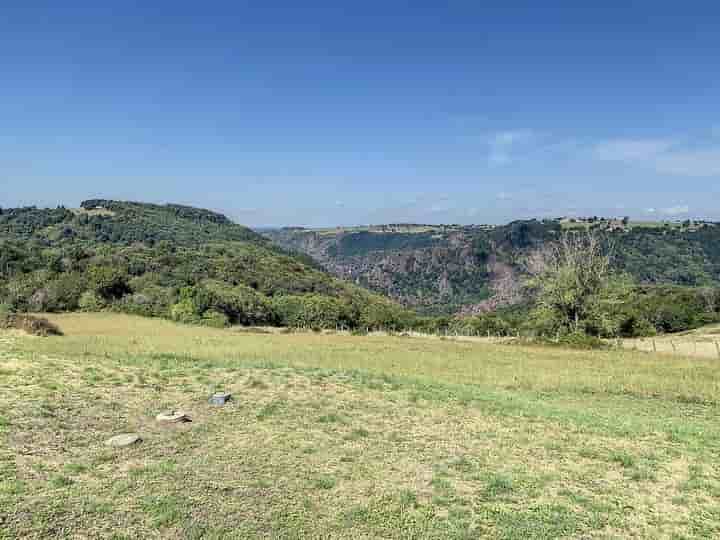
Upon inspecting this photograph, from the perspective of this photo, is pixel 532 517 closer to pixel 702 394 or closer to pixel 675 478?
pixel 675 478

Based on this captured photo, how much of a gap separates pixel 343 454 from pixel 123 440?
16.8 feet

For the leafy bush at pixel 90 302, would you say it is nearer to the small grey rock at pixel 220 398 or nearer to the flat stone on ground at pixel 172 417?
the small grey rock at pixel 220 398

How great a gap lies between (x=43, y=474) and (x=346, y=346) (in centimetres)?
2788

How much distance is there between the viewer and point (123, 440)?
11.0m

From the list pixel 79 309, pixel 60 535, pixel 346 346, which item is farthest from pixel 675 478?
pixel 79 309

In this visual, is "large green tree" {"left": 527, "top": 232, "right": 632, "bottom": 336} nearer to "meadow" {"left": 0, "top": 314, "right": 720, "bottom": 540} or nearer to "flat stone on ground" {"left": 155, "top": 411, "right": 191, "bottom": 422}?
"meadow" {"left": 0, "top": 314, "right": 720, "bottom": 540}

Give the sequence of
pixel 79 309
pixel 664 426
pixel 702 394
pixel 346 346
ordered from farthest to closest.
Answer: pixel 79 309 → pixel 346 346 → pixel 702 394 → pixel 664 426

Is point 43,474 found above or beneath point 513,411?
above

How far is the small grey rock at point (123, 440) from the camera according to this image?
35.7 feet

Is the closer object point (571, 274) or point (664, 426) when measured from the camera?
point (664, 426)

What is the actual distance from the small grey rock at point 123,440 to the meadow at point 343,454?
0.19 metres

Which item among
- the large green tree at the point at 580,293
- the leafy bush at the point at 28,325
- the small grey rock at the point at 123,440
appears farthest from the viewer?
the large green tree at the point at 580,293

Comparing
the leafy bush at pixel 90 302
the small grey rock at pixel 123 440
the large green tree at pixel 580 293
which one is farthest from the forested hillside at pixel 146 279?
the small grey rock at pixel 123 440

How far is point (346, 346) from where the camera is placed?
36.3 m
